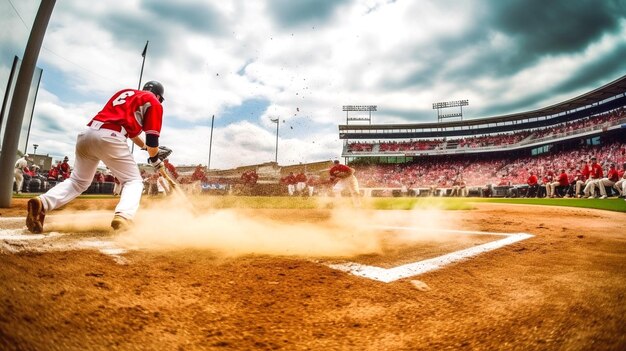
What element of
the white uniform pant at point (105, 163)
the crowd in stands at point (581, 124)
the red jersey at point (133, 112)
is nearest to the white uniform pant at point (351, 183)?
the red jersey at point (133, 112)

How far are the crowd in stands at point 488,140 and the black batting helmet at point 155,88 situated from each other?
4017cm

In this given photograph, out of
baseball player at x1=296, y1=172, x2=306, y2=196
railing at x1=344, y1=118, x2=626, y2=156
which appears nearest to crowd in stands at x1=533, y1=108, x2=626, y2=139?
railing at x1=344, y1=118, x2=626, y2=156

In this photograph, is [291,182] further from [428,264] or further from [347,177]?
[428,264]

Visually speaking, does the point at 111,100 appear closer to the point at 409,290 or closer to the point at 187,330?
the point at 187,330

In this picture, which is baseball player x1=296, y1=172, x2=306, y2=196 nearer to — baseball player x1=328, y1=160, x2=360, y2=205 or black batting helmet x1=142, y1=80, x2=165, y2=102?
baseball player x1=328, y1=160, x2=360, y2=205

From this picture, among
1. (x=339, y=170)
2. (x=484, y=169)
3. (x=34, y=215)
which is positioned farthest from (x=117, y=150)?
(x=484, y=169)

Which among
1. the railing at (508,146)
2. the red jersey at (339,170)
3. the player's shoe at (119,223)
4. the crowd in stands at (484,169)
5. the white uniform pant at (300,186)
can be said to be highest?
the railing at (508,146)

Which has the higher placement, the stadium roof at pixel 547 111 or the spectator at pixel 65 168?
the stadium roof at pixel 547 111

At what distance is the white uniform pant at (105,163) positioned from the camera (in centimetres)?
329

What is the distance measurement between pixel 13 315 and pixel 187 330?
645mm

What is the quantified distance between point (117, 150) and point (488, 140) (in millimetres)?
47718

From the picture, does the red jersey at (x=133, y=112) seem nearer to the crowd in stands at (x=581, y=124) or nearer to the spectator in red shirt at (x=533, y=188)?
the spectator in red shirt at (x=533, y=188)

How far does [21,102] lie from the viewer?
6.11 meters

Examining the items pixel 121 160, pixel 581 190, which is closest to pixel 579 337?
pixel 121 160
